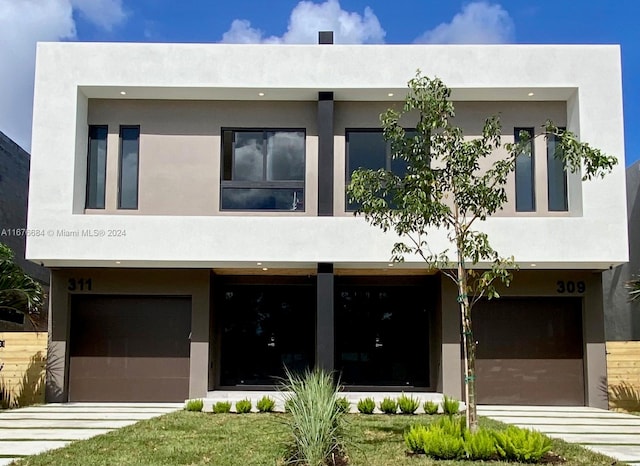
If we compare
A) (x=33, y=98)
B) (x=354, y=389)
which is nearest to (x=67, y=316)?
(x=33, y=98)

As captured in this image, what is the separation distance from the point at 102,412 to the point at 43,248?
3464mm

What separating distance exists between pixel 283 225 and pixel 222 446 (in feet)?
19.8

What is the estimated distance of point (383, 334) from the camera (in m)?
16.9

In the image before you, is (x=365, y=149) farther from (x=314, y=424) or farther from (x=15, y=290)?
(x=314, y=424)

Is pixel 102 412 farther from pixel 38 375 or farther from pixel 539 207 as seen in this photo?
pixel 539 207

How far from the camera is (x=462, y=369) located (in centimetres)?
1598

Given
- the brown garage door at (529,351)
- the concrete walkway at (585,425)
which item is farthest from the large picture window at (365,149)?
the concrete walkway at (585,425)

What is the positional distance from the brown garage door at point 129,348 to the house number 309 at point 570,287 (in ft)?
26.9

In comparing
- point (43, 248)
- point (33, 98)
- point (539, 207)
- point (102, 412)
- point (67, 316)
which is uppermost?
point (33, 98)

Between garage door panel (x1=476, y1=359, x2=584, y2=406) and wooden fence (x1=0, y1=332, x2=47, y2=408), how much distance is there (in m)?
9.46

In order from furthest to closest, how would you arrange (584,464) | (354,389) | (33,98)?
(354,389) < (33,98) < (584,464)

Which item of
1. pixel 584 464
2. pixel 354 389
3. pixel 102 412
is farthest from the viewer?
pixel 354 389

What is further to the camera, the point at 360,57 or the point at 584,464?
the point at 360,57

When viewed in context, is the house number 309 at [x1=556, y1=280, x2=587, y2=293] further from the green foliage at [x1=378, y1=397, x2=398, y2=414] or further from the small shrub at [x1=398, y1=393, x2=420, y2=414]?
the green foliage at [x1=378, y1=397, x2=398, y2=414]
